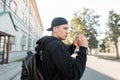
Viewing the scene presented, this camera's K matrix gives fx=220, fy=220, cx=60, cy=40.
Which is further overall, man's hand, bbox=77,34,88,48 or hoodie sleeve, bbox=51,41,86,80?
man's hand, bbox=77,34,88,48

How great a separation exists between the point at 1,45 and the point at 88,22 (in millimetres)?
44394

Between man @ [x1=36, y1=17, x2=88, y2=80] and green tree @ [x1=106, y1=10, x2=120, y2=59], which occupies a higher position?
green tree @ [x1=106, y1=10, x2=120, y2=59]

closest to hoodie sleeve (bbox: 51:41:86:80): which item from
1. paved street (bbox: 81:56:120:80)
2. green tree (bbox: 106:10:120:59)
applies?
paved street (bbox: 81:56:120:80)

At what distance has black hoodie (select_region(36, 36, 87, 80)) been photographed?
1.90 meters

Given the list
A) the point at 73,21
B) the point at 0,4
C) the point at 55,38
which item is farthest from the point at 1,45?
the point at 73,21

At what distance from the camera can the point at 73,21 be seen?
197 ft

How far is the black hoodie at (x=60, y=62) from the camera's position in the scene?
1900 millimetres

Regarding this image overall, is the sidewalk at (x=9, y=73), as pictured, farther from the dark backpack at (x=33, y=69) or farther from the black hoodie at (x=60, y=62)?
the black hoodie at (x=60, y=62)

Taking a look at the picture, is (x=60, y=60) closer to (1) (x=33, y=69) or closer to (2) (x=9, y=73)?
(1) (x=33, y=69)

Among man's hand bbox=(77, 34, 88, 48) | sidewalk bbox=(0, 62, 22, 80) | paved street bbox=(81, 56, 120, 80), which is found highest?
man's hand bbox=(77, 34, 88, 48)

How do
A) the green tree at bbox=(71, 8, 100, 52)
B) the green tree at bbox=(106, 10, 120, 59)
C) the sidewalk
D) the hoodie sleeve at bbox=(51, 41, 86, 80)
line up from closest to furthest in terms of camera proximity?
1. the hoodie sleeve at bbox=(51, 41, 86, 80)
2. the sidewalk
3. the green tree at bbox=(106, 10, 120, 59)
4. the green tree at bbox=(71, 8, 100, 52)

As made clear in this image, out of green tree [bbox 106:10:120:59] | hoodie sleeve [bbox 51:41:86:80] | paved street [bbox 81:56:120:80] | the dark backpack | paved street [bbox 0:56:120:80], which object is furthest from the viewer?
green tree [bbox 106:10:120:59]

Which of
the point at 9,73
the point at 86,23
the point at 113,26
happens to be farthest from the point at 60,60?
the point at 86,23

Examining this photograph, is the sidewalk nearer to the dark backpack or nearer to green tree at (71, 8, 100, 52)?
the dark backpack
